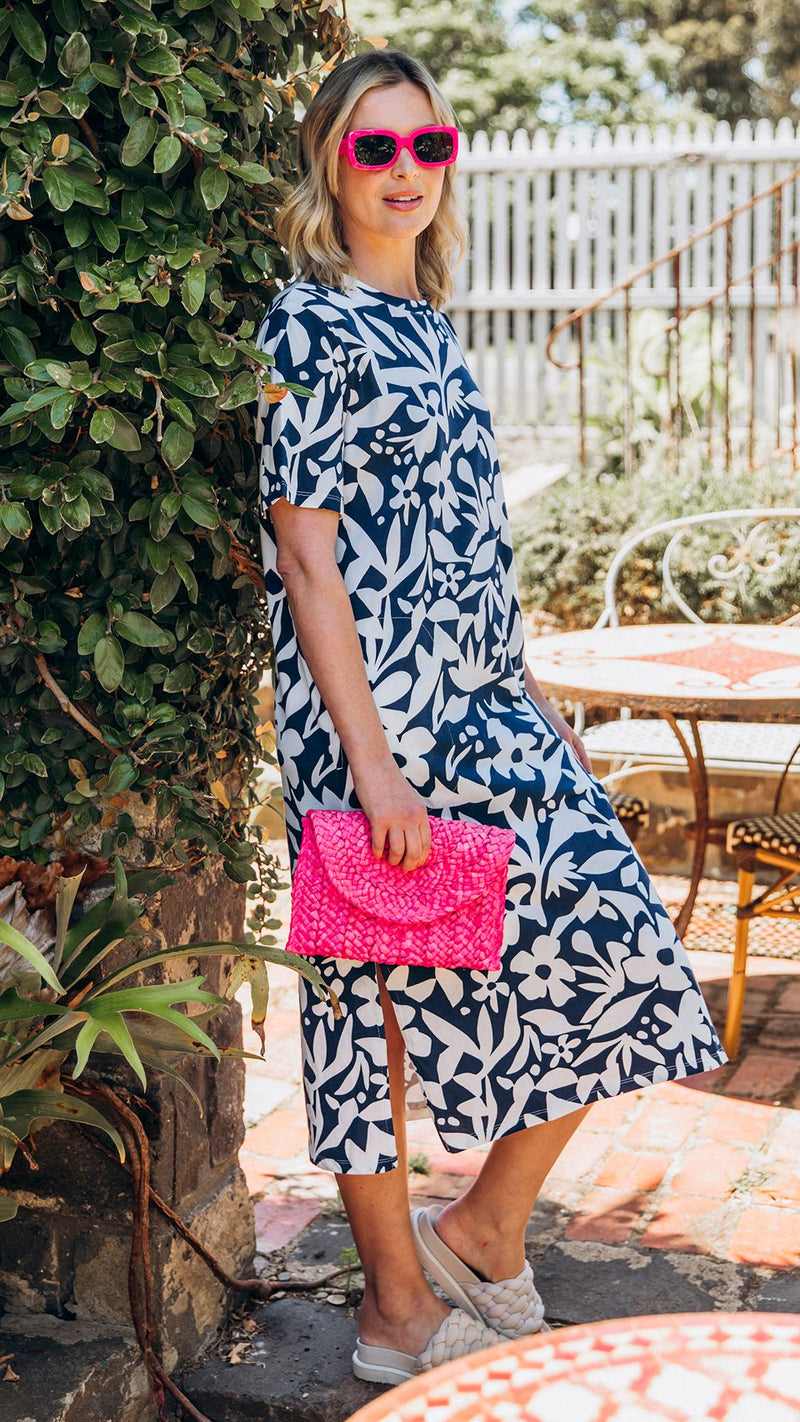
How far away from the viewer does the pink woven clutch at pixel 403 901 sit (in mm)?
1969

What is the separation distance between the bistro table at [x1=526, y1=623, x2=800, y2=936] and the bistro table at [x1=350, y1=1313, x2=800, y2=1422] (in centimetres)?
221

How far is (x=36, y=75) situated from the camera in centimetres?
176

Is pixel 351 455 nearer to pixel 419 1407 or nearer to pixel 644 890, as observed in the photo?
pixel 644 890

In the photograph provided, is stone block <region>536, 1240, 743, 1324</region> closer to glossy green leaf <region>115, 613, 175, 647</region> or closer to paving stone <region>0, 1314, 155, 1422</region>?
paving stone <region>0, 1314, 155, 1422</region>

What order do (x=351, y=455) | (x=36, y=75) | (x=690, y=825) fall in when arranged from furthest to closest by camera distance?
(x=690, y=825), (x=351, y=455), (x=36, y=75)

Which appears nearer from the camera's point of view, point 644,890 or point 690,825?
point 644,890

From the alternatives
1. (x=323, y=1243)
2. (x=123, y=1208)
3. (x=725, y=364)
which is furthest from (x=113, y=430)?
(x=725, y=364)

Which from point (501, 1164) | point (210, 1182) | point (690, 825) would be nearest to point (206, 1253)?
point (210, 1182)

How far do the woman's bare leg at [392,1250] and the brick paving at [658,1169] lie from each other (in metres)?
0.44

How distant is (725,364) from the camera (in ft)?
22.4

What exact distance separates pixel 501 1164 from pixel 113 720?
890mm

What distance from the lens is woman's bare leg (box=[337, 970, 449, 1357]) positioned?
214cm

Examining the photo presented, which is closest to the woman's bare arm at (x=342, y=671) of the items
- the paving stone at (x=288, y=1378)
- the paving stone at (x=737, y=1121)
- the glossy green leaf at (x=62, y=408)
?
the glossy green leaf at (x=62, y=408)

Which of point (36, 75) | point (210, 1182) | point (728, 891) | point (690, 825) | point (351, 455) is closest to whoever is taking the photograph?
point (36, 75)
